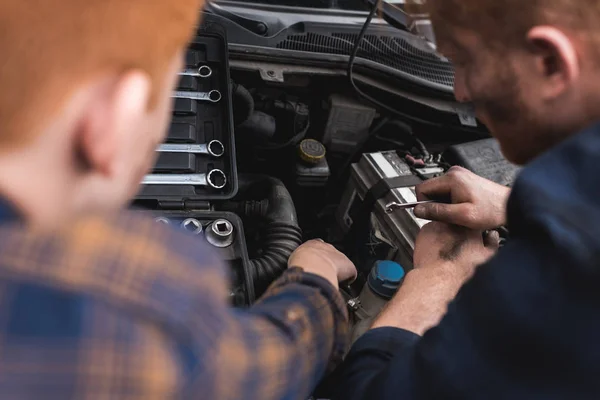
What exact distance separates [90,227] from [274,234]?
73 cm

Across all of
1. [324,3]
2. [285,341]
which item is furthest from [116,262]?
[324,3]

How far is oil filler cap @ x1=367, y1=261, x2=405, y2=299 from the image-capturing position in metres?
1.04

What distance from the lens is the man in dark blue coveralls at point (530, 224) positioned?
19.3 inches

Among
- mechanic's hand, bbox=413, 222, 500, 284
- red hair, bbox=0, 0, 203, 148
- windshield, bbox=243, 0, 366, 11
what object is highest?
red hair, bbox=0, 0, 203, 148

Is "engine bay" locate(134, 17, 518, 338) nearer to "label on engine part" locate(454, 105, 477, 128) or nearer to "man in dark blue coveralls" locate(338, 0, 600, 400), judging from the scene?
"label on engine part" locate(454, 105, 477, 128)

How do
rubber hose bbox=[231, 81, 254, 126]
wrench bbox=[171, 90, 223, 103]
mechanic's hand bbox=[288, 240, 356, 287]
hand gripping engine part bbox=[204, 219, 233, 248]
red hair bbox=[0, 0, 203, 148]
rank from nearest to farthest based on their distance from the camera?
red hair bbox=[0, 0, 203, 148] < mechanic's hand bbox=[288, 240, 356, 287] < hand gripping engine part bbox=[204, 219, 233, 248] < wrench bbox=[171, 90, 223, 103] < rubber hose bbox=[231, 81, 254, 126]

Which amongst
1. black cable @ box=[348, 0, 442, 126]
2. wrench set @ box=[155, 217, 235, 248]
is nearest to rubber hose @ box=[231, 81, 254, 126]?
black cable @ box=[348, 0, 442, 126]

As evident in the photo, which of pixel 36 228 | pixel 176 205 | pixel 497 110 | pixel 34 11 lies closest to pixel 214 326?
pixel 36 228

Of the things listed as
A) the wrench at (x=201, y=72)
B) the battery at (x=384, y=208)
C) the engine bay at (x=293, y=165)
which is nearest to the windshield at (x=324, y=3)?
the engine bay at (x=293, y=165)

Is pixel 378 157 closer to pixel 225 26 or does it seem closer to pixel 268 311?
pixel 225 26

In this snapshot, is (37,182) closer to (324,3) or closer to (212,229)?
(212,229)

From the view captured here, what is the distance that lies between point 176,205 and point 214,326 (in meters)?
0.62

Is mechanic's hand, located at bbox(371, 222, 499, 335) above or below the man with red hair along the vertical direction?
below

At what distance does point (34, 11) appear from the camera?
0.38 metres
